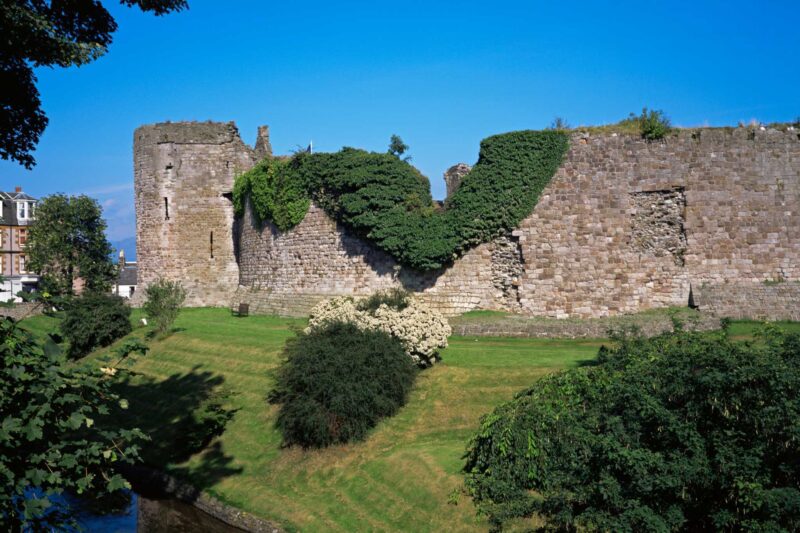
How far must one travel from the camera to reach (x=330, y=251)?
95.0 feet

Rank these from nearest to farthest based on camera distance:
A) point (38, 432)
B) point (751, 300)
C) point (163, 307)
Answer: point (38, 432), point (751, 300), point (163, 307)

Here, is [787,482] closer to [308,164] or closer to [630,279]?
[630,279]

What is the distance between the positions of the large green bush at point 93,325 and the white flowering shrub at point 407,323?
11661mm

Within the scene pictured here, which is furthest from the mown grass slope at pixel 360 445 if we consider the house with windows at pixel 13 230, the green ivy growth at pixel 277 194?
the house with windows at pixel 13 230

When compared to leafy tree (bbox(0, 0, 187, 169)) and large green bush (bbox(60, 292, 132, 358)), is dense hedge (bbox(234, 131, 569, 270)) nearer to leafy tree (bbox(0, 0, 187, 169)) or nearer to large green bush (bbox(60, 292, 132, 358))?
large green bush (bbox(60, 292, 132, 358))

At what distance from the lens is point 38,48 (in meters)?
13.4

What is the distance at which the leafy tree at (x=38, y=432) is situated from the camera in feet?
24.9

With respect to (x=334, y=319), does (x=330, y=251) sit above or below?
above

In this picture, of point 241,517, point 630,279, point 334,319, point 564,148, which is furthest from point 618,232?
point 241,517

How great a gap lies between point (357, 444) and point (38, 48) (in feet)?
32.9

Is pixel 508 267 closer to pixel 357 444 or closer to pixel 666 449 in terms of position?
pixel 357 444

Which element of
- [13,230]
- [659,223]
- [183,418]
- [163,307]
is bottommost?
[183,418]

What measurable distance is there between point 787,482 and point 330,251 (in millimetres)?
20945

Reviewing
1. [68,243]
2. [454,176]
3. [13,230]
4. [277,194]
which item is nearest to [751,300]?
[454,176]
